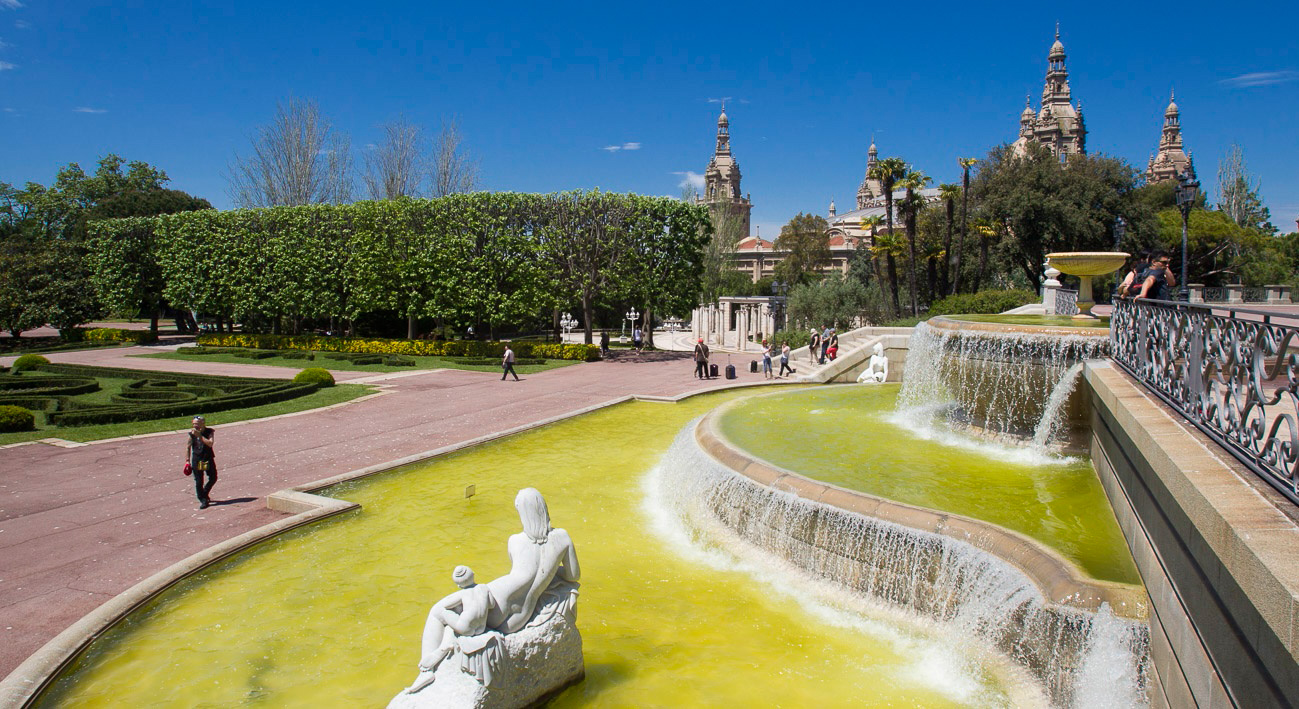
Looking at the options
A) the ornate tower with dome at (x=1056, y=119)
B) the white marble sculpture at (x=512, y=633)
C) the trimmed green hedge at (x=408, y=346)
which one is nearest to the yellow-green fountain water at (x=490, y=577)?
the white marble sculpture at (x=512, y=633)

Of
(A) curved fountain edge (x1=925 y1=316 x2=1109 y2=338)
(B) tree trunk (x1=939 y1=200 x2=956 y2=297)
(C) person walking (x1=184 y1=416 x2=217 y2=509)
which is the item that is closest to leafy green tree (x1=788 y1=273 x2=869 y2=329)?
(B) tree trunk (x1=939 y1=200 x2=956 y2=297)

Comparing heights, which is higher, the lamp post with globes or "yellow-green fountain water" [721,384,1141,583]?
the lamp post with globes

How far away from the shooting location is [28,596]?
23.2 feet

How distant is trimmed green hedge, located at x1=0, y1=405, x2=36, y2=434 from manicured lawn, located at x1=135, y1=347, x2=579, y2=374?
42.9ft

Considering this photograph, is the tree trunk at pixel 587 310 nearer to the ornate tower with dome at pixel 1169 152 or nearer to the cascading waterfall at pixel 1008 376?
the cascading waterfall at pixel 1008 376

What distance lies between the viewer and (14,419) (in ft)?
49.9

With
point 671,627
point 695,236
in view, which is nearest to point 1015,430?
point 671,627

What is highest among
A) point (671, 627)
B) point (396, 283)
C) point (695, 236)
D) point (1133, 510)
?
point (695, 236)

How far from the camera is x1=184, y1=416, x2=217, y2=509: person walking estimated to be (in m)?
9.51

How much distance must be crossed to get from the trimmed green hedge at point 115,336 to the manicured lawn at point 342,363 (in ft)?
27.0

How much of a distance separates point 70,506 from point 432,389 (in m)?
12.3

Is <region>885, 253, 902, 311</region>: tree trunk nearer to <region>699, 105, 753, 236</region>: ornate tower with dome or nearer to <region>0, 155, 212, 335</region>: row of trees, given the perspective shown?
<region>0, 155, 212, 335</region>: row of trees

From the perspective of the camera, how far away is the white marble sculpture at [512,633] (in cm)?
461

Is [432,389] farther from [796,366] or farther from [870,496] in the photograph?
[870,496]
